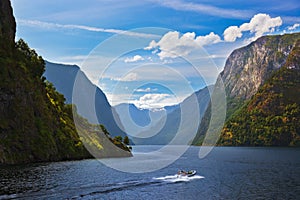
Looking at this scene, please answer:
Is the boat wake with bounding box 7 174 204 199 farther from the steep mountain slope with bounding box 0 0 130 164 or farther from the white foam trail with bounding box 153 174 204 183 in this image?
the steep mountain slope with bounding box 0 0 130 164

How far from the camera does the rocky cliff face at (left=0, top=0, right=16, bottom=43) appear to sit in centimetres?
17075

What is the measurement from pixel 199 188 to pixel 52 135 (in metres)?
94.0

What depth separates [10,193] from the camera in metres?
74.8

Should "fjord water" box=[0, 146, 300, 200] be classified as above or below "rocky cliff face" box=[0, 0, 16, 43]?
below

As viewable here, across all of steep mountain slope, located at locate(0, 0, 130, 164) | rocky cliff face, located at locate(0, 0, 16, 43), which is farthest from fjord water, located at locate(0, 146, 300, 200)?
rocky cliff face, located at locate(0, 0, 16, 43)

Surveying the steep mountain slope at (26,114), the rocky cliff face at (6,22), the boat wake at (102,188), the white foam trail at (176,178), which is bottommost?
the white foam trail at (176,178)

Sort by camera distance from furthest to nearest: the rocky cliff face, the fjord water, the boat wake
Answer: the rocky cliff face
the fjord water
the boat wake

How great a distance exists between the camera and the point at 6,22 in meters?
175

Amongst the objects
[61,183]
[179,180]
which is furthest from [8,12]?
[179,180]

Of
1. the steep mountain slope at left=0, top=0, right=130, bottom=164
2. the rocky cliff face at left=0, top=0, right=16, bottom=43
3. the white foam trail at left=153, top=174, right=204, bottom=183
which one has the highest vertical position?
the rocky cliff face at left=0, top=0, right=16, bottom=43

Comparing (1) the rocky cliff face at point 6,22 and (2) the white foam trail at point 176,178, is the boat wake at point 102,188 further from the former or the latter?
(1) the rocky cliff face at point 6,22

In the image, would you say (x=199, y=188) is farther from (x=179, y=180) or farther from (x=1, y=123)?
(x=1, y=123)

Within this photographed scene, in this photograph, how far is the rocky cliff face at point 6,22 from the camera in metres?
171

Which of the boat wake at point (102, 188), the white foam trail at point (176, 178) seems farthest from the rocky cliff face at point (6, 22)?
the white foam trail at point (176, 178)
